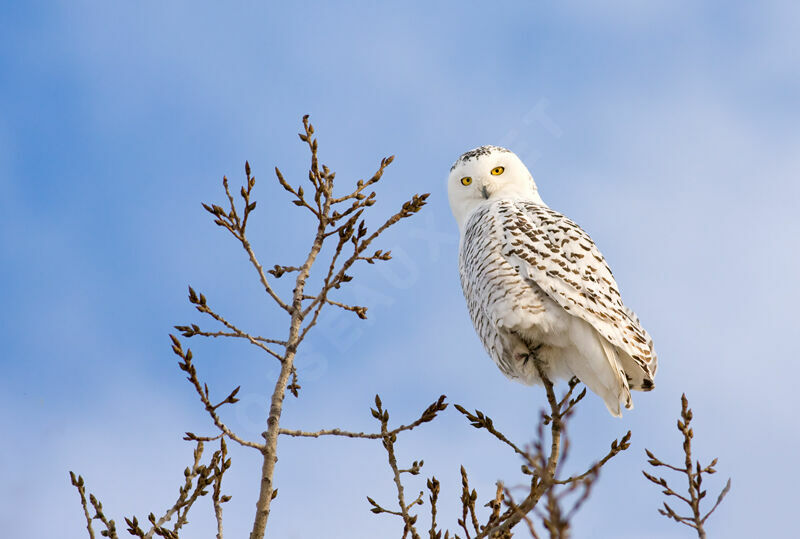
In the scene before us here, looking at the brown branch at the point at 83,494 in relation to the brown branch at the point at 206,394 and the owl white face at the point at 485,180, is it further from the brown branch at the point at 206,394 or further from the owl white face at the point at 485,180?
the owl white face at the point at 485,180

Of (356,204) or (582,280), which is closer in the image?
(356,204)

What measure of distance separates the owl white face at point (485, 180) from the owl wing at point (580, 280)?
2.42ft

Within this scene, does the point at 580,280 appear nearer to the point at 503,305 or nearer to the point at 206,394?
the point at 503,305

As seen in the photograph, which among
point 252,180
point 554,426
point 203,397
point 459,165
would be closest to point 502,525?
point 554,426

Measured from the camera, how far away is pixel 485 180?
4539 millimetres

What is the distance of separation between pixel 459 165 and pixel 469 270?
1.18 meters

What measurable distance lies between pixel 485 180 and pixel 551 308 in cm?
142

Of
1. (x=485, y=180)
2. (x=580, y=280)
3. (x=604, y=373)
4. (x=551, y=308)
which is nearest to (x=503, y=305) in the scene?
(x=551, y=308)

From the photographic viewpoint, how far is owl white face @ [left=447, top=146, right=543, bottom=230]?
178 inches

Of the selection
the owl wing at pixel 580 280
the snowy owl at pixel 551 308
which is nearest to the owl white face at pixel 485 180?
the snowy owl at pixel 551 308

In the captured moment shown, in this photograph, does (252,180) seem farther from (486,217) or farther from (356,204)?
(486,217)

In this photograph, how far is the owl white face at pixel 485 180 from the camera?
4520 mm

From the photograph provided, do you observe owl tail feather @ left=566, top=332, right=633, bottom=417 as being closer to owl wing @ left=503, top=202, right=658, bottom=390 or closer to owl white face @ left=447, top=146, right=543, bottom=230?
owl wing @ left=503, top=202, right=658, bottom=390

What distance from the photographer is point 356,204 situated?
2.95 m
